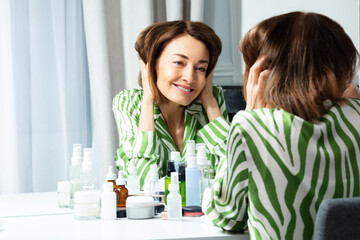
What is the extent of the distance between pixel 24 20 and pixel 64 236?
142cm

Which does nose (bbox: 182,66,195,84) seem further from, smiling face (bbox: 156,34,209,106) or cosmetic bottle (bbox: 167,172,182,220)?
cosmetic bottle (bbox: 167,172,182,220)

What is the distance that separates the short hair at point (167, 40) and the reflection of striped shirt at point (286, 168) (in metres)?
0.92

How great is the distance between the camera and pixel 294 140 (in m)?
1.10

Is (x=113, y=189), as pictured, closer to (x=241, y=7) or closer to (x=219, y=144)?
(x=219, y=144)

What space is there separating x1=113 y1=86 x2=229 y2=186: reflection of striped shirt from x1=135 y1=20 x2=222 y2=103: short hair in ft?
0.37

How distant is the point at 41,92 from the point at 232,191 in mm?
1464

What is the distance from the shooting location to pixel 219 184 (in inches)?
47.1

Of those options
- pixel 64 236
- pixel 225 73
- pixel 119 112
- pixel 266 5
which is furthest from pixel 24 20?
pixel 64 236

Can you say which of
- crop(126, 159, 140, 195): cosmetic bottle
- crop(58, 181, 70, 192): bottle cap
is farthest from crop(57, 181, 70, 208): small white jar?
crop(126, 159, 140, 195): cosmetic bottle

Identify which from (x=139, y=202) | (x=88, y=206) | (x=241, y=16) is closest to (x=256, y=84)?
(x=139, y=202)

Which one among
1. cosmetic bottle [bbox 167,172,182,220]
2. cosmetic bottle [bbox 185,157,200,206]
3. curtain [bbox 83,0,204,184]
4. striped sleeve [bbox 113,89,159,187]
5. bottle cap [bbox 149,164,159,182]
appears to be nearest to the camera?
cosmetic bottle [bbox 167,172,182,220]

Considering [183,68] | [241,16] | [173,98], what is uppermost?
[241,16]

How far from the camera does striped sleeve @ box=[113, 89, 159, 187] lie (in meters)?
1.83

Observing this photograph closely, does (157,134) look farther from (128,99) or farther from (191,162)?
(191,162)
